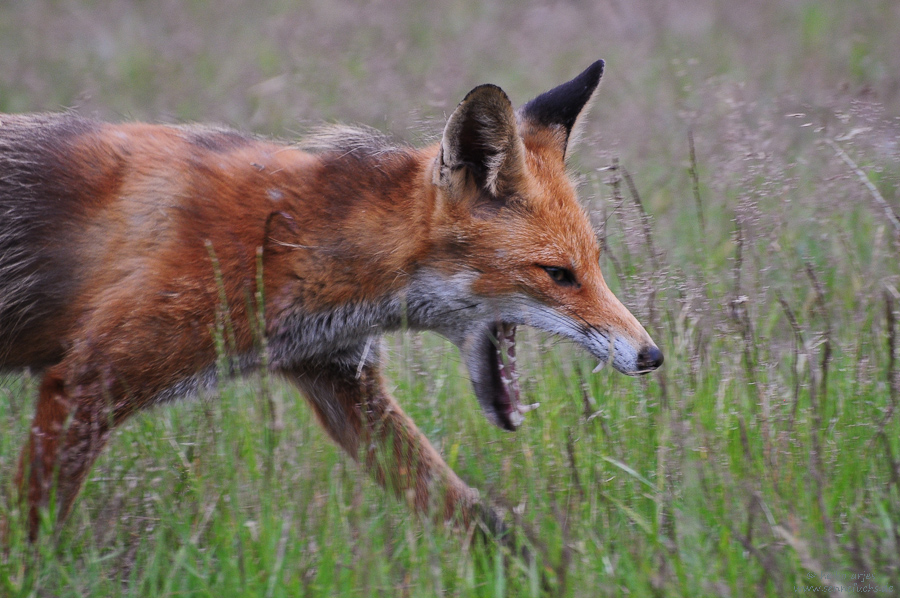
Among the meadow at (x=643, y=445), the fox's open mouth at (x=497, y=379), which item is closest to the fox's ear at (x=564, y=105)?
the meadow at (x=643, y=445)

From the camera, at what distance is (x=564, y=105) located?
168 inches

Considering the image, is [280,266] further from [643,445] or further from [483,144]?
[643,445]

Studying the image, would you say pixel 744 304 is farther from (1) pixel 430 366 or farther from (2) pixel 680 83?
(2) pixel 680 83

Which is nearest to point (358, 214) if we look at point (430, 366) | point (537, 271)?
point (537, 271)

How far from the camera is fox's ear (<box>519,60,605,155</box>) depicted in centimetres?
426

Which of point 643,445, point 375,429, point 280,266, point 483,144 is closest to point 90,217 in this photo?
point 280,266

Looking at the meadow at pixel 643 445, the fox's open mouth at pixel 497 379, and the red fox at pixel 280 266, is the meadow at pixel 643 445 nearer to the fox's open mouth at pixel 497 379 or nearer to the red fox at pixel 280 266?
the fox's open mouth at pixel 497 379

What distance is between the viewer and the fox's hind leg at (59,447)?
3324 mm

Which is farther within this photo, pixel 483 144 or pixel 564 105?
pixel 564 105

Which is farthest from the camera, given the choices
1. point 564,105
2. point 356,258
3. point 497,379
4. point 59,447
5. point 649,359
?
point 564,105

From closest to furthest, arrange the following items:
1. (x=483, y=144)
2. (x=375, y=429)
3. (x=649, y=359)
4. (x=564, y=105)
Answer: (x=649, y=359)
(x=483, y=144)
(x=375, y=429)
(x=564, y=105)

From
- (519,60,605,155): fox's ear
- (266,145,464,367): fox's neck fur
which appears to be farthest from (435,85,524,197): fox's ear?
(519,60,605,155): fox's ear

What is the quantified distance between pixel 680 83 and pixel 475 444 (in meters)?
5.79

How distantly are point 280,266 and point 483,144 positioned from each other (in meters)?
1.03
